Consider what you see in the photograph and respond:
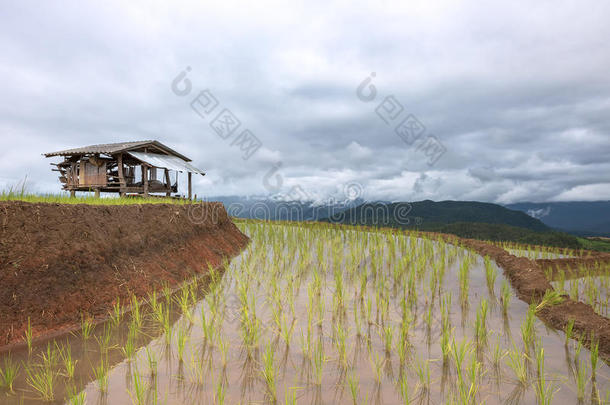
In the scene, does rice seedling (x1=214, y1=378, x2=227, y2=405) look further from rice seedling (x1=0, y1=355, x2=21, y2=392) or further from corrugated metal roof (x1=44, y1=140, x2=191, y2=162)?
corrugated metal roof (x1=44, y1=140, x2=191, y2=162)

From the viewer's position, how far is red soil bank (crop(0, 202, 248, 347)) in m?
4.08

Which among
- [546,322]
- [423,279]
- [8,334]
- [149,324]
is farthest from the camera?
[423,279]

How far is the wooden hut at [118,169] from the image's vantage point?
16422 millimetres

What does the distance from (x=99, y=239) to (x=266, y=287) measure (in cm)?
286

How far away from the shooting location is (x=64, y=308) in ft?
14.3

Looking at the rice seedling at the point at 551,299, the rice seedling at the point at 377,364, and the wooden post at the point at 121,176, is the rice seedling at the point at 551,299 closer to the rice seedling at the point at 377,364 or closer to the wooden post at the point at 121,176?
the rice seedling at the point at 377,364

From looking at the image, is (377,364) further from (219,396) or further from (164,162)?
→ (164,162)

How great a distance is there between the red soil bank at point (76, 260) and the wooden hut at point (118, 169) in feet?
33.6

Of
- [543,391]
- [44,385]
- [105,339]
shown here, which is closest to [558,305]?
[543,391]

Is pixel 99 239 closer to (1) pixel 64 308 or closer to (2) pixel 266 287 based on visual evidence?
(1) pixel 64 308

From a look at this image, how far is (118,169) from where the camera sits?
16500 mm

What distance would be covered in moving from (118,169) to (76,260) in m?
13.3

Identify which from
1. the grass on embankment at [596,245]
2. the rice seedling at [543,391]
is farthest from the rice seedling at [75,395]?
the grass on embankment at [596,245]

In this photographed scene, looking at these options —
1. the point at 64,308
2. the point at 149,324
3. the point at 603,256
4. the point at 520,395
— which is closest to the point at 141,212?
the point at 64,308
